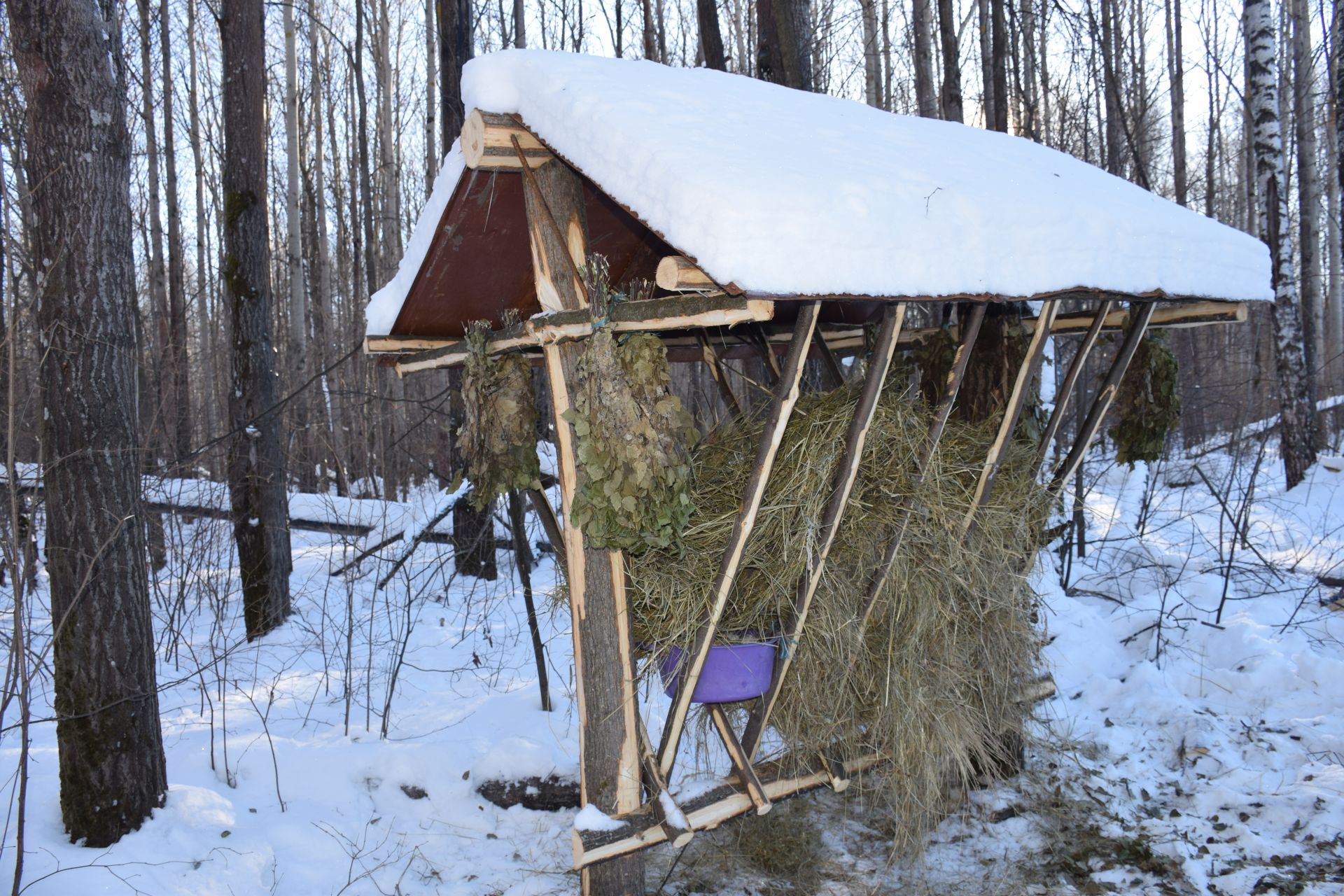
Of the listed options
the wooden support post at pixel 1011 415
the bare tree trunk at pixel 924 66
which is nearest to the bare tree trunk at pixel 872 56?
the bare tree trunk at pixel 924 66

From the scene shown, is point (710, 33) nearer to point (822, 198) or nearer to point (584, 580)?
point (822, 198)

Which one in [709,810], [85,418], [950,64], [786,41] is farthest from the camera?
[950,64]

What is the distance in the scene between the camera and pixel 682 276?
2275 mm

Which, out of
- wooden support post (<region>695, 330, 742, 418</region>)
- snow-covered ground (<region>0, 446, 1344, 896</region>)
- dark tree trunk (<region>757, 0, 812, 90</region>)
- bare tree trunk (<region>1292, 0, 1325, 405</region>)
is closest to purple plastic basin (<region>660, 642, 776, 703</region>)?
snow-covered ground (<region>0, 446, 1344, 896</region>)

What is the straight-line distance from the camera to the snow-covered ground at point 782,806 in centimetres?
352

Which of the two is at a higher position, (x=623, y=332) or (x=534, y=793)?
(x=623, y=332)

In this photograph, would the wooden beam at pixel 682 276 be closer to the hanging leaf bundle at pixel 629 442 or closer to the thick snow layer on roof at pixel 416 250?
the hanging leaf bundle at pixel 629 442

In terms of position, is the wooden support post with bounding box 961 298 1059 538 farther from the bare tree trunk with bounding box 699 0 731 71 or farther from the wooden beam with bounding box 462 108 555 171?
the bare tree trunk with bounding box 699 0 731 71

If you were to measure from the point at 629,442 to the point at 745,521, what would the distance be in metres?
0.44

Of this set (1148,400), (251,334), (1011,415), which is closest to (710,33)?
(251,334)

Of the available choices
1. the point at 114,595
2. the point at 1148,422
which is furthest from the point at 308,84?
the point at 1148,422

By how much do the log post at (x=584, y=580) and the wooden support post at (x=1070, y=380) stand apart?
1.95 m

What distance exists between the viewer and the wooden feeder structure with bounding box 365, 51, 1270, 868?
2.65m

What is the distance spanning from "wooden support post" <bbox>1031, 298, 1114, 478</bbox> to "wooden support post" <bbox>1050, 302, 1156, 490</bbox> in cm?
12
